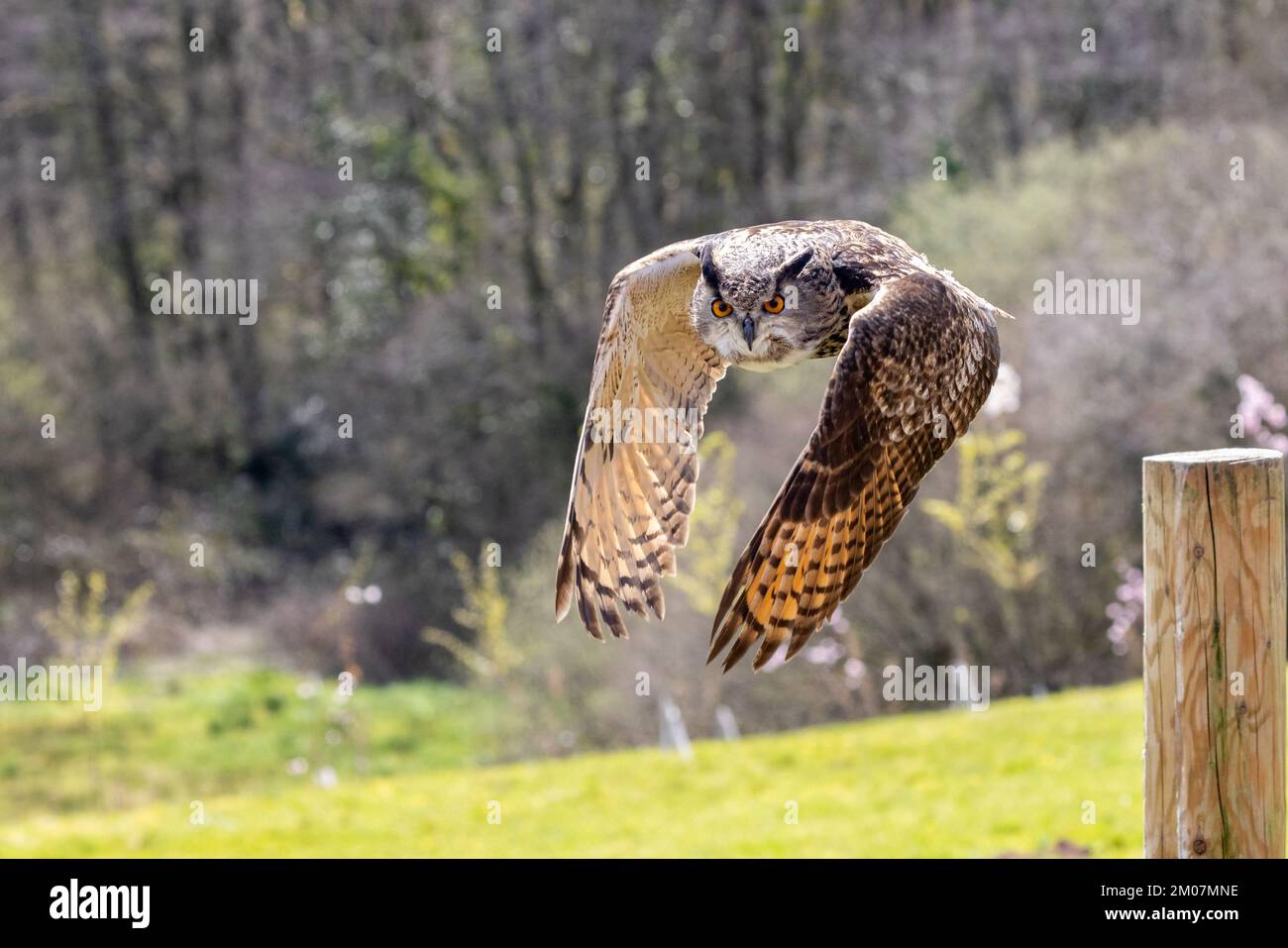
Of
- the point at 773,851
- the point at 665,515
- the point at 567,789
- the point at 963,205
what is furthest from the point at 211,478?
the point at 665,515

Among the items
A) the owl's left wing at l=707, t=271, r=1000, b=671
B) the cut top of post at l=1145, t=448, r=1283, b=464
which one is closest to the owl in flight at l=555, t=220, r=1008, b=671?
the owl's left wing at l=707, t=271, r=1000, b=671

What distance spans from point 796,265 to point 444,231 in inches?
796

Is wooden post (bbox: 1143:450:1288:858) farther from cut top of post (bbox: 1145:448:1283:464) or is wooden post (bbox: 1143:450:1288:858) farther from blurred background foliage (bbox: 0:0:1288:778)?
blurred background foliage (bbox: 0:0:1288:778)

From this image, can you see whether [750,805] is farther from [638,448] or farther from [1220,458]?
[1220,458]

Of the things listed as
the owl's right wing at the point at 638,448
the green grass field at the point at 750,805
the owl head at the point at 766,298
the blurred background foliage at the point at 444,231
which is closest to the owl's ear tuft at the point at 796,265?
the owl head at the point at 766,298

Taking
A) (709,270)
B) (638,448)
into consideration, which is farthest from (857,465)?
(638,448)

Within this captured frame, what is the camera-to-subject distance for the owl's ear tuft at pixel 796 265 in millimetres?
3713

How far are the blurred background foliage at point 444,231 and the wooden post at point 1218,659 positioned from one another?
11442mm

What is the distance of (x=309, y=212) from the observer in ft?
76.3

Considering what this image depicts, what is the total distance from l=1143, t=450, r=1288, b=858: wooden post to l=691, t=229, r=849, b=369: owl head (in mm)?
886

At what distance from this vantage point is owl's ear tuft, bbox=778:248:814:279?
3.71 metres

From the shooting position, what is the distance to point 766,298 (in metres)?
3.71

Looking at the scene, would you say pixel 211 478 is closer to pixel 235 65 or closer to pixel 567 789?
pixel 235 65

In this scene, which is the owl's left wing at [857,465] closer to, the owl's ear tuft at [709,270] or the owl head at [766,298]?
the owl head at [766,298]
